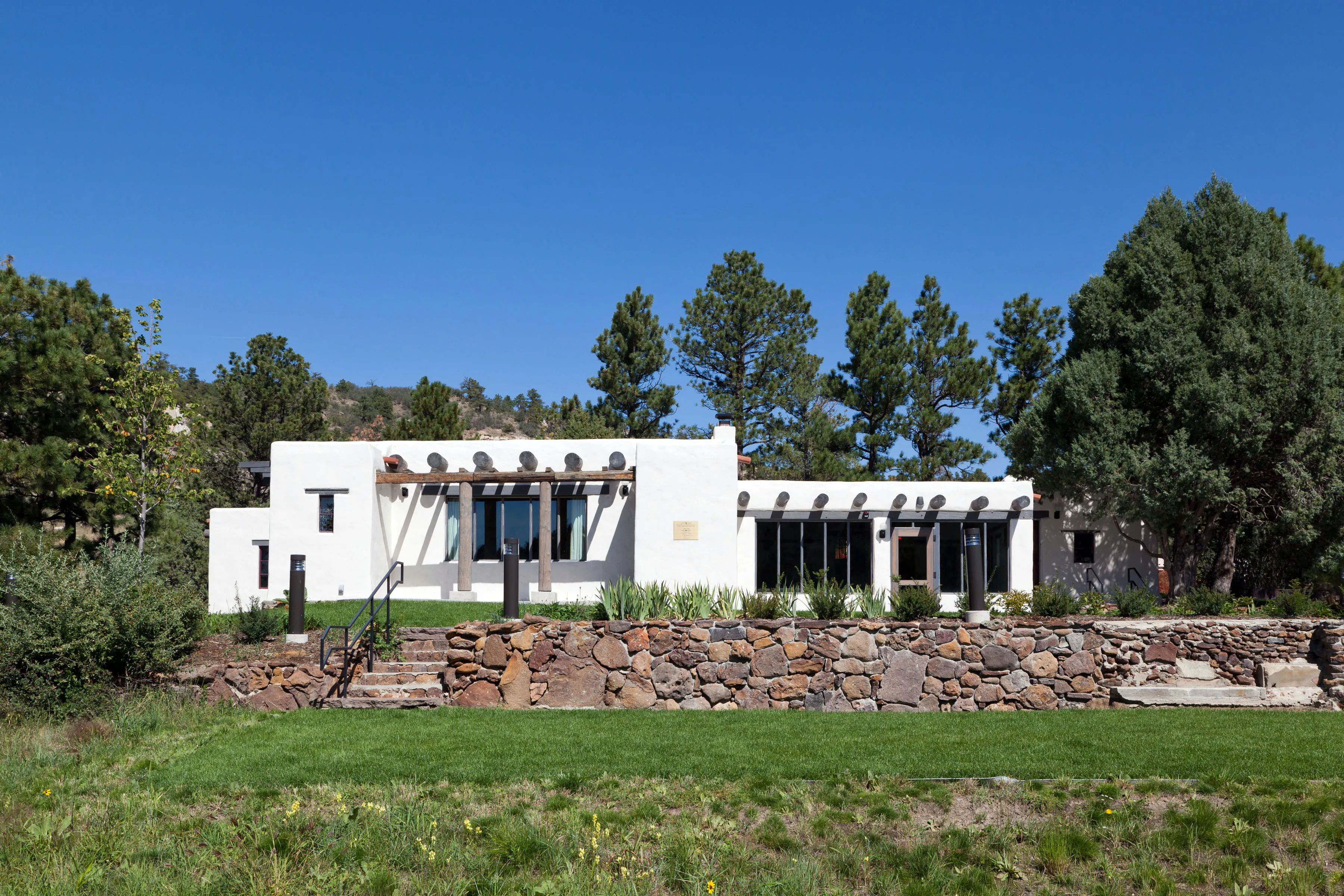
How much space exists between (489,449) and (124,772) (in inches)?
478

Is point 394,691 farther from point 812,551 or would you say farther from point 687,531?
point 812,551

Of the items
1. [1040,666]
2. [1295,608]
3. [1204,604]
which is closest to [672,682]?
[1040,666]

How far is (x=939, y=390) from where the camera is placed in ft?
107

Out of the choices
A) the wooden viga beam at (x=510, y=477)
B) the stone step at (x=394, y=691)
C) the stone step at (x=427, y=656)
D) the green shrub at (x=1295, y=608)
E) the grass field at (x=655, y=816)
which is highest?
the wooden viga beam at (x=510, y=477)

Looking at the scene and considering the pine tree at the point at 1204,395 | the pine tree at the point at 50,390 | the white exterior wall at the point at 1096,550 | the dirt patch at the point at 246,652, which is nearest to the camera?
the dirt patch at the point at 246,652

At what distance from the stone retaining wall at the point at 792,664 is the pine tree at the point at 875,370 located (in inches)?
722

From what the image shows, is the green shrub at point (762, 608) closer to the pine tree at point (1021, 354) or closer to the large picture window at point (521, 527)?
the large picture window at point (521, 527)

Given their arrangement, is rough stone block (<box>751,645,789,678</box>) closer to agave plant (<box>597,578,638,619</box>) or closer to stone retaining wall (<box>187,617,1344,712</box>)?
stone retaining wall (<box>187,617,1344,712</box>)

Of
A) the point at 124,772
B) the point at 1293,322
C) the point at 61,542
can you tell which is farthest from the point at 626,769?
the point at 1293,322

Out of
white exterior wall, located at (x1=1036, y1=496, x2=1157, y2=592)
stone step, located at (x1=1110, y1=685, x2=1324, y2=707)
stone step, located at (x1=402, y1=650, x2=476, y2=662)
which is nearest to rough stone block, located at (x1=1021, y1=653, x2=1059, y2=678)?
stone step, located at (x1=1110, y1=685, x2=1324, y2=707)

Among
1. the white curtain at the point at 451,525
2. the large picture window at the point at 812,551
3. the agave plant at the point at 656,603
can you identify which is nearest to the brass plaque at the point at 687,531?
the large picture window at the point at 812,551

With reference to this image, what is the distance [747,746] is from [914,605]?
5019mm

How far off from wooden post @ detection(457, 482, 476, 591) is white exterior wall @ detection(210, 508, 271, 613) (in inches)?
168

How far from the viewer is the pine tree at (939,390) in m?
32.2
